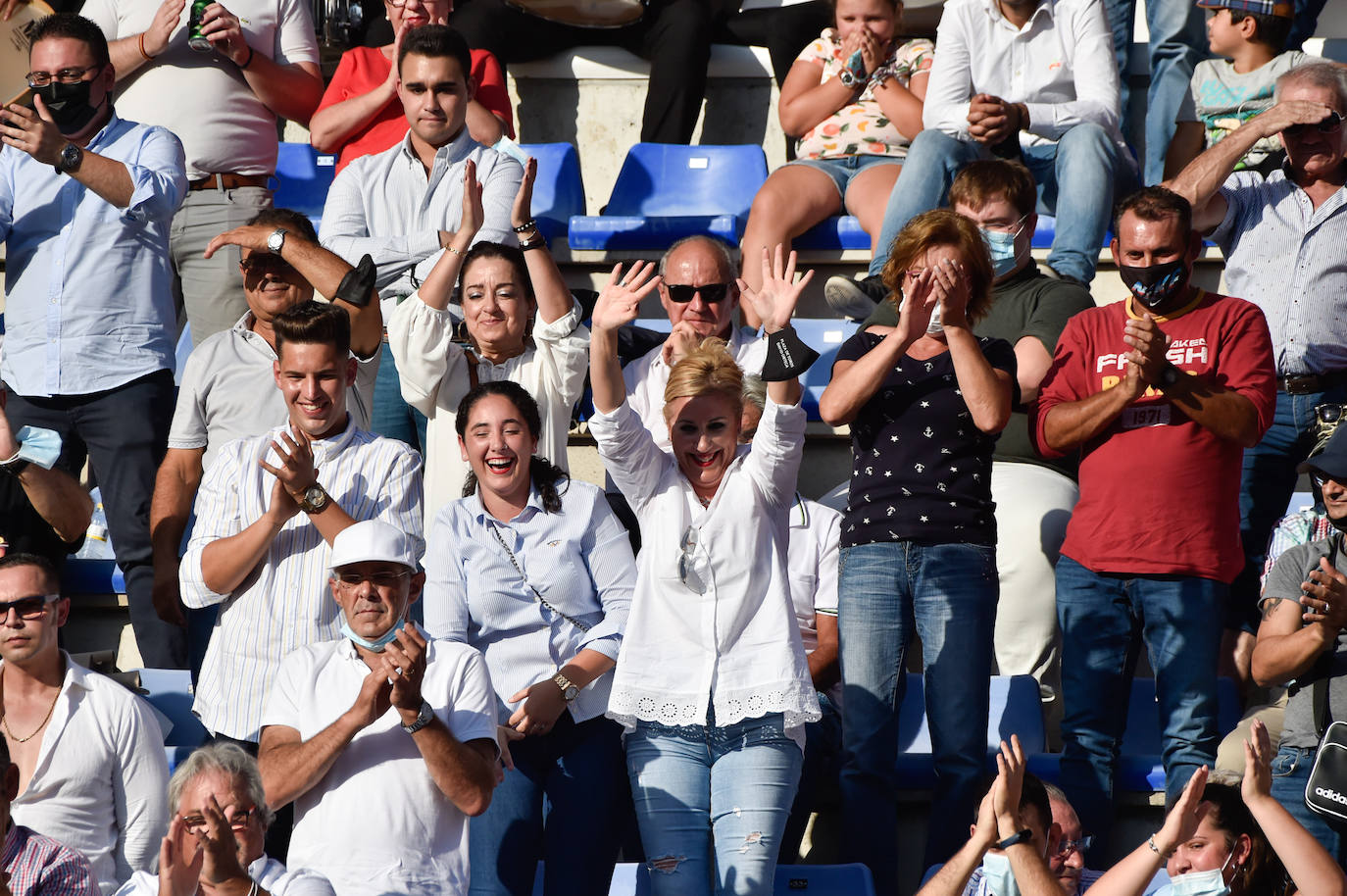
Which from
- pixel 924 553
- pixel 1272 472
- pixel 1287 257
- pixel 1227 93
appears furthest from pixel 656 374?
pixel 1227 93

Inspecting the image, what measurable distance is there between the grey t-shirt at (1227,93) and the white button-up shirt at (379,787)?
325cm

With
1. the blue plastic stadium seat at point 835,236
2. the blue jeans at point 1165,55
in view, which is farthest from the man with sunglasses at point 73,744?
the blue jeans at point 1165,55

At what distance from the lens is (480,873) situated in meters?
3.69

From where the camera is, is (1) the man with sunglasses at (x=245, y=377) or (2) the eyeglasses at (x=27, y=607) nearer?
(2) the eyeglasses at (x=27, y=607)

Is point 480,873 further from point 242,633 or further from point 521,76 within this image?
point 521,76

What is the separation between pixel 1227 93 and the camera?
18.8 feet

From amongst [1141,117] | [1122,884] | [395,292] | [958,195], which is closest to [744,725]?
[1122,884]

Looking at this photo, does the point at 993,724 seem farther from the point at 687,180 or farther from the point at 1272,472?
the point at 687,180

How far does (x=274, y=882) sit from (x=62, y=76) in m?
2.78

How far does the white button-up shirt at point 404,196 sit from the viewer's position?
525cm

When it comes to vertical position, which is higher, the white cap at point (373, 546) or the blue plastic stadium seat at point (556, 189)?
the blue plastic stadium seat at point (556, 189)

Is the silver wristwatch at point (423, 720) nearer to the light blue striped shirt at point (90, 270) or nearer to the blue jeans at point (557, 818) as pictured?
the blue jeans at point (557, 818)

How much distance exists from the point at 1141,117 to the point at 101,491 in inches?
164

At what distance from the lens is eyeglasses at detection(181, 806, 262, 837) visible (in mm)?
3107
